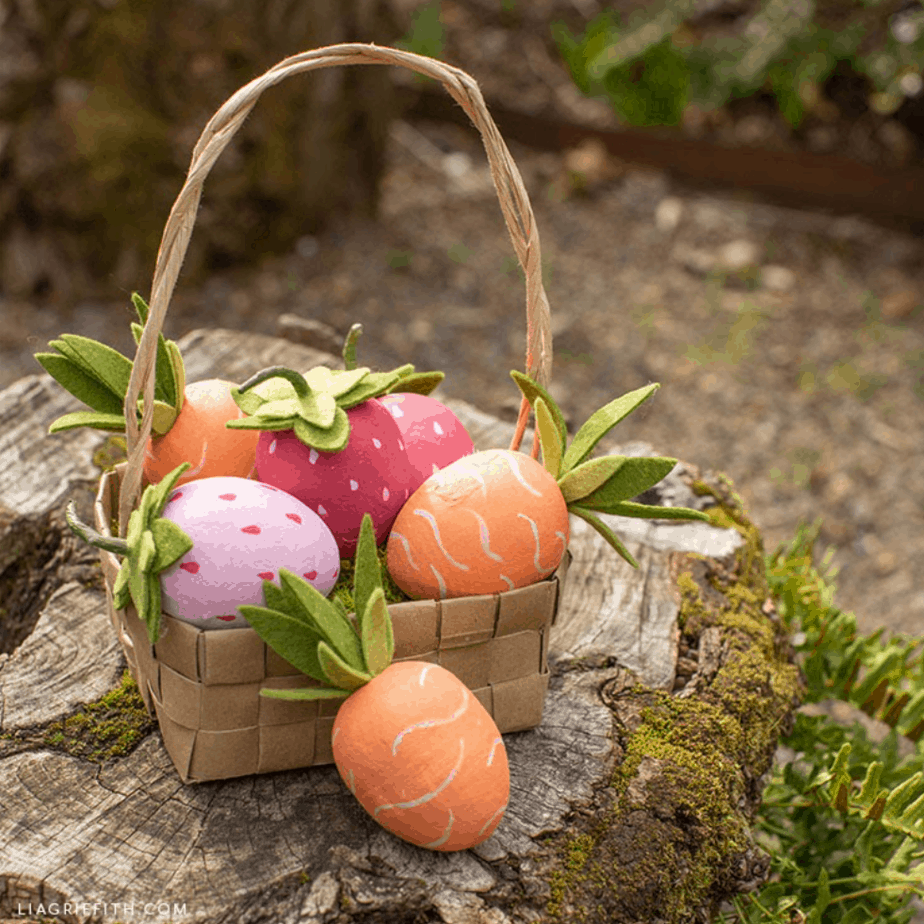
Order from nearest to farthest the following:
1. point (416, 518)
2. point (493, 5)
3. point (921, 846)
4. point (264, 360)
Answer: point (416, 518) < point (921, 846) < point (264, 360) < point (493, 5)

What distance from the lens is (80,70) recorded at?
9.29 ft

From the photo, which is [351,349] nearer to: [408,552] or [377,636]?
[408,552]

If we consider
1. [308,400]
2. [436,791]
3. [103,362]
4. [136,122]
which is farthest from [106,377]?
[136,122]

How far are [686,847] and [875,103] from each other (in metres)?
3.46

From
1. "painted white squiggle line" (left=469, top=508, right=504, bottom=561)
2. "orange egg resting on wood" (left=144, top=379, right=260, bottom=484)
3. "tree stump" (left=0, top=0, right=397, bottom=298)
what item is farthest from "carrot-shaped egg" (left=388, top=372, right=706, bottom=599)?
"tree stump" (left=0, top=0, right=397, bottom=298)

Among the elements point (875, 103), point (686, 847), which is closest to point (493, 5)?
point (875, 103)

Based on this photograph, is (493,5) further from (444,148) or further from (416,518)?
(416,518)

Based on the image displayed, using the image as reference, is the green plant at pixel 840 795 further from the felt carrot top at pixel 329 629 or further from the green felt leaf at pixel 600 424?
the felt carrot top at pixel 329 629

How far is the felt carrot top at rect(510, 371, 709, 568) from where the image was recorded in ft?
3.70

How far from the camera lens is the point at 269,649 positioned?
1.05 m

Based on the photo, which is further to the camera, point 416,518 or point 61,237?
point 61,237

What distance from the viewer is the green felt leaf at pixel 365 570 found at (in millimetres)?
1032

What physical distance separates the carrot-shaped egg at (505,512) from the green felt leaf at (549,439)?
0.04 feet

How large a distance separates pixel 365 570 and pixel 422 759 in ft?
0.64
